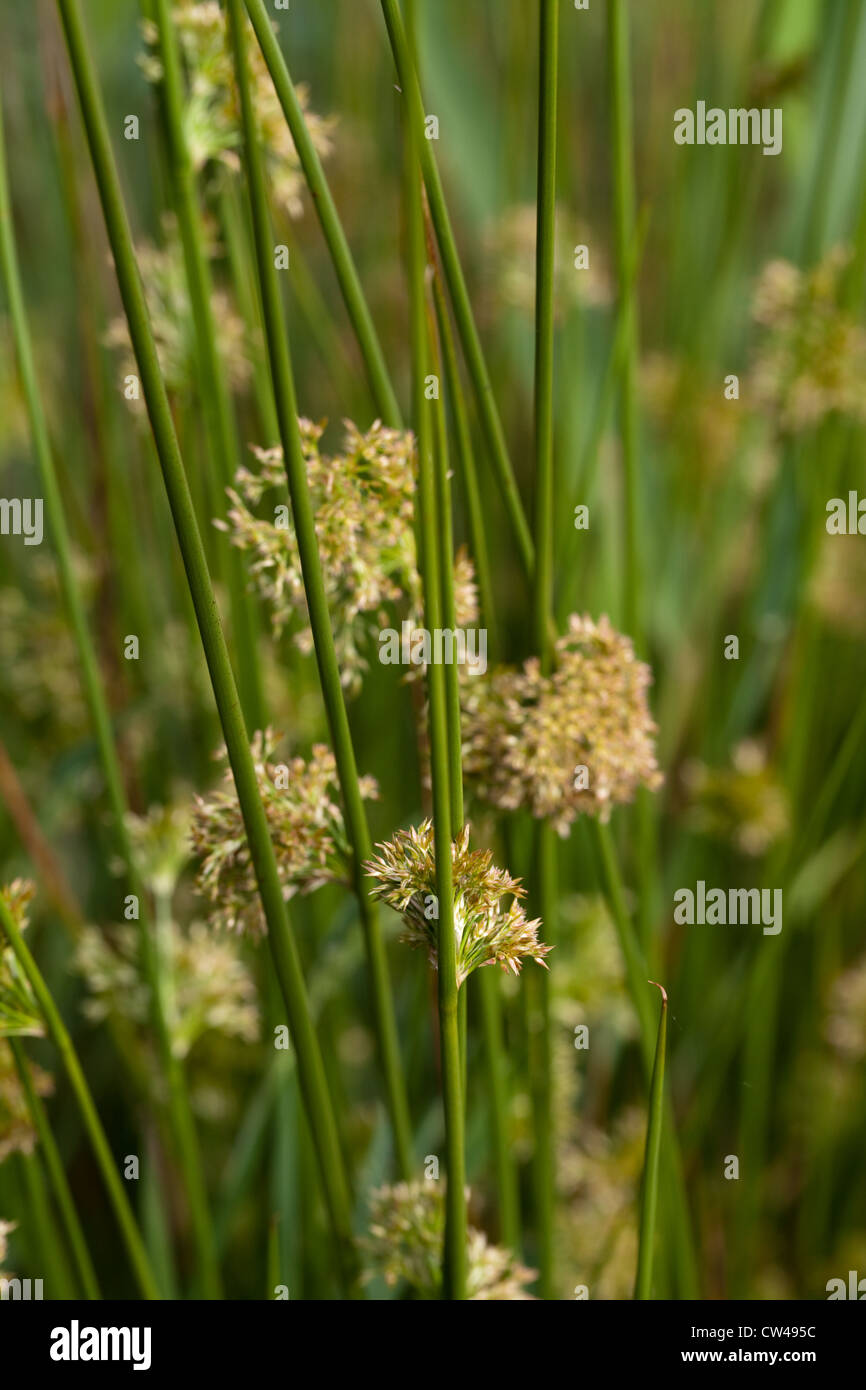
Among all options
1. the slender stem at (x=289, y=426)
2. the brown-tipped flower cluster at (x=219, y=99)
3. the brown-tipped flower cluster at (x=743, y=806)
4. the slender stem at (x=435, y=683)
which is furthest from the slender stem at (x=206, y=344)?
the brown-tipped flower cluster at (x=743, y=806)

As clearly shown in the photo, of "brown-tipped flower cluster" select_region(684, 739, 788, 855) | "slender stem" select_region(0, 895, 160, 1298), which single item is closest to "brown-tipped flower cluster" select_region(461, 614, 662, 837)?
"slender stem" select_region(0, 895, 160, 1298)

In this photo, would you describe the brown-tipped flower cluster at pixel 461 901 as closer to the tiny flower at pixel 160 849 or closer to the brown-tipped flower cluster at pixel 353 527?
the brown-tipped flower cluster at pixel 353 527

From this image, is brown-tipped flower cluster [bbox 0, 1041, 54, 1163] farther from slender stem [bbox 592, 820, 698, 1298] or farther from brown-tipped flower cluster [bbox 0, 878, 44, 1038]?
slender stem [bbox 592, 820, 698, 1298]

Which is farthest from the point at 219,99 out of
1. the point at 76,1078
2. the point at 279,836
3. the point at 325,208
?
the point at 76,1078

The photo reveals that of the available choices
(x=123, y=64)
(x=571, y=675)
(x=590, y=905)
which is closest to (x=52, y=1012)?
(x=571, y=675)

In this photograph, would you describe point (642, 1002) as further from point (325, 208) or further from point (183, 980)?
point (325, 208)
